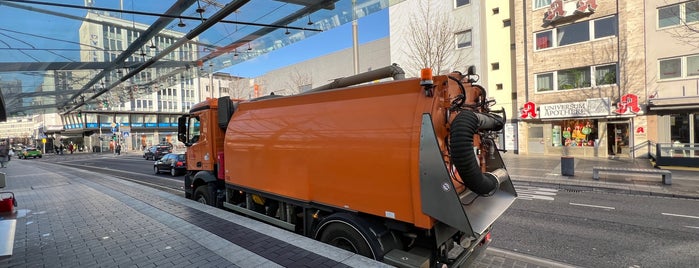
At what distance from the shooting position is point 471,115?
11.5 ft

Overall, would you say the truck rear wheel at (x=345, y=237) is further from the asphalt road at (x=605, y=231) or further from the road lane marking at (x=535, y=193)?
the road lane marking at (x=535, y=193)

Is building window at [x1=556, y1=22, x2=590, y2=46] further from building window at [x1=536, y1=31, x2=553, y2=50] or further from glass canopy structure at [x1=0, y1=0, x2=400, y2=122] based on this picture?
glass canopy structure at [x1=0, y1=0, x2=400, y2=122]

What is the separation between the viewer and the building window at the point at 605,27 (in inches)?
787

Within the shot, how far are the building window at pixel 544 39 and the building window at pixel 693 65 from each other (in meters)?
6.94

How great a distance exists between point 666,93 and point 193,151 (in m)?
23.9

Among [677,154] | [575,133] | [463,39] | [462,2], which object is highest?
[462,2]

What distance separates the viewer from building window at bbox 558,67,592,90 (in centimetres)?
2109

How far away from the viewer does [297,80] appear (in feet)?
142

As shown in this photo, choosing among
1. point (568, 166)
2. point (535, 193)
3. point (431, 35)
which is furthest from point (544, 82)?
point (535, 193)

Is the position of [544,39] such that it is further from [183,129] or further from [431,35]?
[183,129]

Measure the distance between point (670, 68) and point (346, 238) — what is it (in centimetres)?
2331

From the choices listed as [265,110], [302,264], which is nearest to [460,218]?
[302,264]

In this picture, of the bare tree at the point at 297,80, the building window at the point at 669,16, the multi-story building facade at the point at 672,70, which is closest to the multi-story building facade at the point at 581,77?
the multi-story building facade at the point at 672,70

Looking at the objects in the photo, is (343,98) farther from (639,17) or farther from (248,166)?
(639,17)
